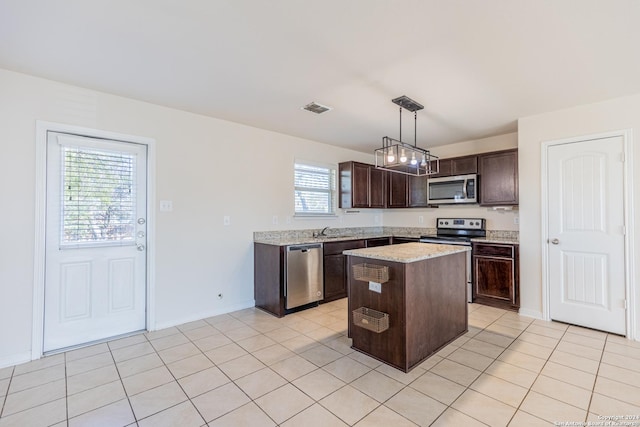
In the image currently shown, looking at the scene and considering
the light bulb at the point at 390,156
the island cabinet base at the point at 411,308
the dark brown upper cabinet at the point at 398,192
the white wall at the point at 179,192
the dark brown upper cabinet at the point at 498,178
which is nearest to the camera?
the island cabinet base at the point at 411,308

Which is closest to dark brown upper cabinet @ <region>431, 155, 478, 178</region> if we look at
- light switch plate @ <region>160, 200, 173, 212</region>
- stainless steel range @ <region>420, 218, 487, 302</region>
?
stainless steel range @ <region>420, 218, 487, 302</region>

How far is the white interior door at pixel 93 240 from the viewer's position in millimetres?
2816

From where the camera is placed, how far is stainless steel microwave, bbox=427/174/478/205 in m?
4.38

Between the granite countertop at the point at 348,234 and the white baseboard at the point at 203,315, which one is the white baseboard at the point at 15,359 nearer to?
the white baseboard at the point at 203,315

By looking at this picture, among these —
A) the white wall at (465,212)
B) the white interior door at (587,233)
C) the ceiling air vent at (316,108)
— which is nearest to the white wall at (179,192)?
the ceiling air vent at (316,108)

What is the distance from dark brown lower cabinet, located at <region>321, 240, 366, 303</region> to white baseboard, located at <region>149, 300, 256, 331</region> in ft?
3.45

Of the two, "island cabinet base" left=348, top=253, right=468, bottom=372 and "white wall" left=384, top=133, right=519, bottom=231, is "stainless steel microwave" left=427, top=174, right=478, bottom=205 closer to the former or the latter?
"white wall" left=384, top=133, right=519, bottom=231

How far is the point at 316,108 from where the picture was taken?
340 cm

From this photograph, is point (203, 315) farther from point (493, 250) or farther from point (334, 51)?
point (493, 250)

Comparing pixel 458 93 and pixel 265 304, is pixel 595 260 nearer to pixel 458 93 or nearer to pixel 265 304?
pixel 458 93

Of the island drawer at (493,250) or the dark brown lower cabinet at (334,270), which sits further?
the dark brown lower cabinet at (334,270)

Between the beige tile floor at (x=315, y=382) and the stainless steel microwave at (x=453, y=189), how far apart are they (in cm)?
194

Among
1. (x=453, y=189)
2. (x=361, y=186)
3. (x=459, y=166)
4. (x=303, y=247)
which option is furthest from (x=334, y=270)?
(x=459, y=166)

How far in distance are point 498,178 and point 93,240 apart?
4843 millimetres
